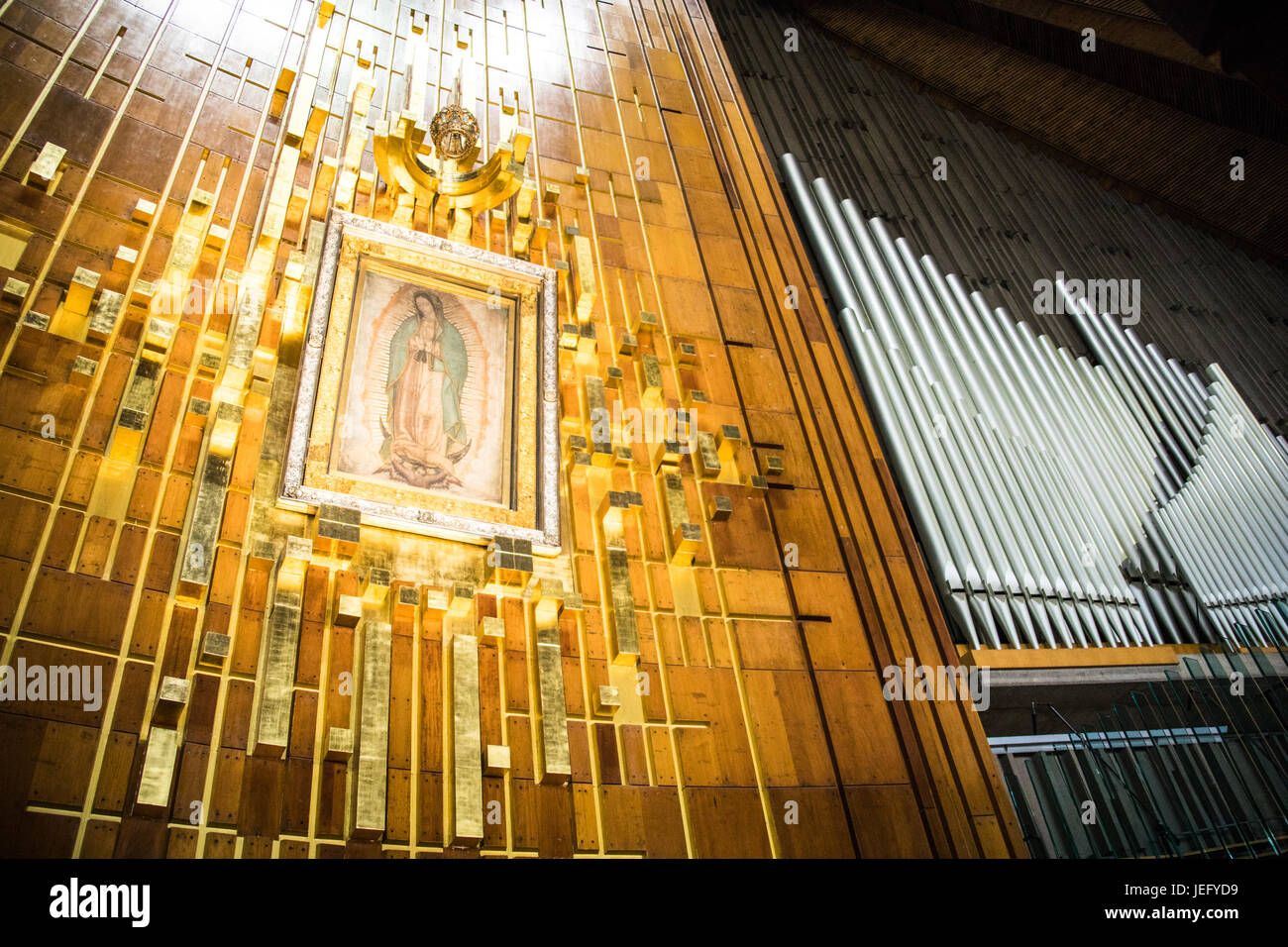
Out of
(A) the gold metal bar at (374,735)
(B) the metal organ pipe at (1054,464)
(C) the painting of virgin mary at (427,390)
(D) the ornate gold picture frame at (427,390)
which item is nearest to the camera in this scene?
(A) the gold metal bar at (374,735)

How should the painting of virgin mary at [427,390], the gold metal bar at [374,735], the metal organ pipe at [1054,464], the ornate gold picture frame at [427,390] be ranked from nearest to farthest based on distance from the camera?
1. the gold metal bar at [374,735]
2. the ornate gold picture frame at [427,390]
3. the painting of virgin mary at [427,390]
4. the metal organ pipe at [1054,464]

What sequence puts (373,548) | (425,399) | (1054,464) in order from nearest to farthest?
(373,548)
(425,399)
(1054,464)

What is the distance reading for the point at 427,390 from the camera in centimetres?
394

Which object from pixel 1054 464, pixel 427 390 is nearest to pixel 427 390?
pixel 427 390

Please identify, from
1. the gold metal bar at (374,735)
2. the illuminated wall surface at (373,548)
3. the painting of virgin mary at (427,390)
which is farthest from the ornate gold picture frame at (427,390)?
the gold metal bar at (374,735)

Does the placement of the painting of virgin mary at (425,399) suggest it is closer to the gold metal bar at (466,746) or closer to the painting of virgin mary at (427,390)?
the painting of virgin mary at (427,390)

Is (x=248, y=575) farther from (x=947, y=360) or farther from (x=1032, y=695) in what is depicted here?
(x=947, y=360)

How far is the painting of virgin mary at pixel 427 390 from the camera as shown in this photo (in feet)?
12.1

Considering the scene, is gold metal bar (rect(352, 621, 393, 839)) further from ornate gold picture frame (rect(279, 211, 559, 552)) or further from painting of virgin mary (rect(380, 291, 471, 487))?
painting of virgin mary (rect(380, 291, 471, 487))

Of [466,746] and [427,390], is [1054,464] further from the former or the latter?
[466,746]

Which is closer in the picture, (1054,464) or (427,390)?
(427,390)

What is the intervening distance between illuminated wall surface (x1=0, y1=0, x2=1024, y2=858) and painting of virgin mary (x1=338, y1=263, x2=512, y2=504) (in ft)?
0.85

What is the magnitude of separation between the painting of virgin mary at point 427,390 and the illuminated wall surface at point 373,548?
260 mm
